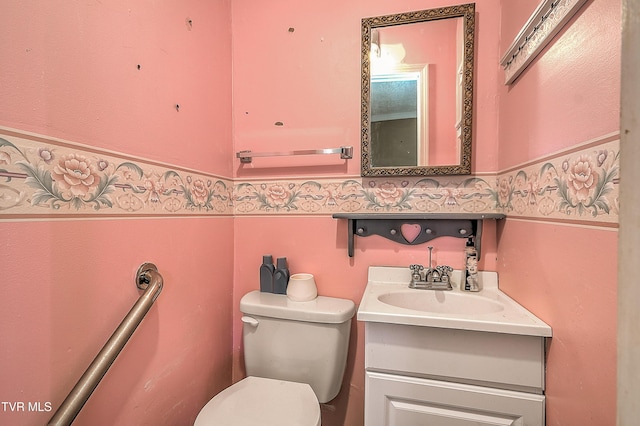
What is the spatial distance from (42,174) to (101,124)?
7.4 inches

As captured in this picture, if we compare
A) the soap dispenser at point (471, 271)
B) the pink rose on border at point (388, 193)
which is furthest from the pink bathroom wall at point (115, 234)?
the soap dispenser at point (471, 271)

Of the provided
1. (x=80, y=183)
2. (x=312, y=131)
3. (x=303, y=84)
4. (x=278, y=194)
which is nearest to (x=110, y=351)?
(x=80, y=183)

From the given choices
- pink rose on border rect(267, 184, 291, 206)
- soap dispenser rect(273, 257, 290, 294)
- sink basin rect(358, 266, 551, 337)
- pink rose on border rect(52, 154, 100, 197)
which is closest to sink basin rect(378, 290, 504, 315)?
sink basin rect(358, 266, 551, 337)

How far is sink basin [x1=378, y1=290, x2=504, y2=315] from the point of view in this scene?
0.94 m

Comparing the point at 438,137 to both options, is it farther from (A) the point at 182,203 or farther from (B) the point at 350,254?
(A) the point at 182,203

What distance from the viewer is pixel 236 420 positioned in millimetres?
777

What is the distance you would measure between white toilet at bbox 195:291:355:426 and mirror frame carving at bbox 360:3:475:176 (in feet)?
1.92

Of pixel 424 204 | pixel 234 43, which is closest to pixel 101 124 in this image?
pixel 234 43

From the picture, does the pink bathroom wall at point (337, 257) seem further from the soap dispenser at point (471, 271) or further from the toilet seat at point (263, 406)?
the toilet seat at point (263, 406)

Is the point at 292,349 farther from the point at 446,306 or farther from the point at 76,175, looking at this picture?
the point at 76,175

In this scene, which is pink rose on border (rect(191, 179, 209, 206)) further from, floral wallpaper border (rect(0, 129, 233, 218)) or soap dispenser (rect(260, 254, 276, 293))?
soap dispenser (rect(260, 254, 276, 293))

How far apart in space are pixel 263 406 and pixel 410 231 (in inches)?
31.5

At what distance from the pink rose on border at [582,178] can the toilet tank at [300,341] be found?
752 mm

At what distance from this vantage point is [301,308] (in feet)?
3.29
